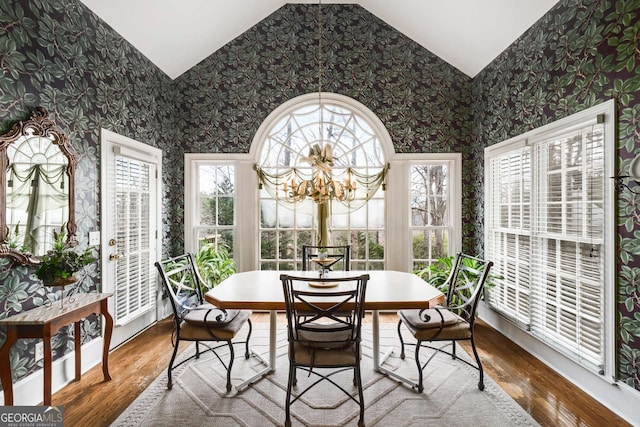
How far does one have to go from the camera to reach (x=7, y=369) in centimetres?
193

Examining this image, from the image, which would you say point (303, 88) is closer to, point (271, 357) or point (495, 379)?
point (271, 357)

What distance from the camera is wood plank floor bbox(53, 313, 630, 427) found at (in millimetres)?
2098

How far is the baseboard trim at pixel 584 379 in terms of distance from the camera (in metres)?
2.05

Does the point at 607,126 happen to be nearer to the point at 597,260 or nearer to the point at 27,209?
the point at 597,260

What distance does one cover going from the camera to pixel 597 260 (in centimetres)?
233

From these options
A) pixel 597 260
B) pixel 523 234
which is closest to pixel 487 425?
pixel 597 260

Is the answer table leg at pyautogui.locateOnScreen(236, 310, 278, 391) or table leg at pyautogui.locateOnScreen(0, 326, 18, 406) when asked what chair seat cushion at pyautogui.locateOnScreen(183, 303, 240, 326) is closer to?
table leg at pyautogui.locateOnScreen(236, 310, 278, 391)

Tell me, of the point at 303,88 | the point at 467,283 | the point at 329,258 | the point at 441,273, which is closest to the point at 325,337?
the point at 329,258

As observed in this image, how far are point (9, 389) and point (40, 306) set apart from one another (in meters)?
0.54

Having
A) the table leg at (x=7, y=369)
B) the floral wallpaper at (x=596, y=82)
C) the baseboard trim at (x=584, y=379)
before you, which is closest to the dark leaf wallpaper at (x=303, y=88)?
the floral wallpaper at (x=596, y=82)

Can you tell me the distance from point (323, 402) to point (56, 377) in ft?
6.53

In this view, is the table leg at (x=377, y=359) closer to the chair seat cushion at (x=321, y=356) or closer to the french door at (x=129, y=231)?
the chair seat cushion at (x=321, y=356)

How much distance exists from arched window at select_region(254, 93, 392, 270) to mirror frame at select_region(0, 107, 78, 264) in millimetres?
2040

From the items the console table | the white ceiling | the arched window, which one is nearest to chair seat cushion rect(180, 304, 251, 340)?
the console table
